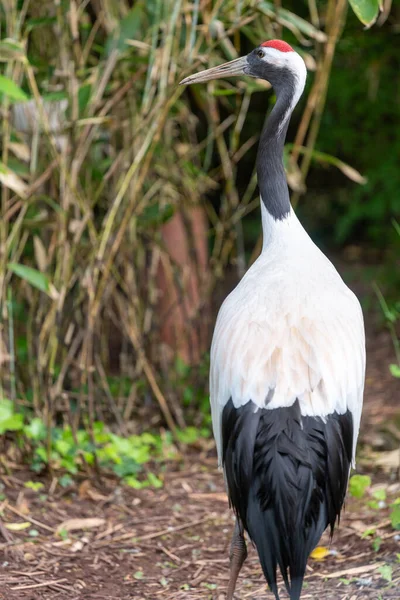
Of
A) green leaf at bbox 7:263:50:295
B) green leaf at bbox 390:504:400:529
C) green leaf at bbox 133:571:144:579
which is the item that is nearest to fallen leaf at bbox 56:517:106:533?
green leaf at bbox 133:571:144:579

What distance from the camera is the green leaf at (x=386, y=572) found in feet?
10.5

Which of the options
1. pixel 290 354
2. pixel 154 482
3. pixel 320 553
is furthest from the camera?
pixel 154 482

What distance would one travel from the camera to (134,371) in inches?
197

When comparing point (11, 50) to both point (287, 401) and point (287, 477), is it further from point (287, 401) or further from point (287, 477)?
point (287, 477)

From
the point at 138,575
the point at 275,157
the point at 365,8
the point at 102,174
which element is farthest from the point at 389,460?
the point at 365,8

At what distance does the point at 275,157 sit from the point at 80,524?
177 cm

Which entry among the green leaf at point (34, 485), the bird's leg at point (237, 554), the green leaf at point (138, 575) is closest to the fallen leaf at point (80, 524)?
the green leaf at point (34, 485)

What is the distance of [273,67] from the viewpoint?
3453 millimetres

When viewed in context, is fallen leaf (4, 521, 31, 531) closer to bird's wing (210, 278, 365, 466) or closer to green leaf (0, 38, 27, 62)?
bird's wing (210, 278, 365, 466)

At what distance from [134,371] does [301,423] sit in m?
2.35

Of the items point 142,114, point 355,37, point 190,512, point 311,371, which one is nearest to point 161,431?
point 190,512

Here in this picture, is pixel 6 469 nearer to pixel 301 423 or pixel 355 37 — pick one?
pixel 301 423

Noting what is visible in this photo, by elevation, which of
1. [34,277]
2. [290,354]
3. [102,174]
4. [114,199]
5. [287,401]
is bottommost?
[287,401]

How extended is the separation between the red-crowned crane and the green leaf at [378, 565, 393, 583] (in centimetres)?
40
